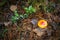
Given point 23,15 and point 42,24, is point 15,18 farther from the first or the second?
point 42,24

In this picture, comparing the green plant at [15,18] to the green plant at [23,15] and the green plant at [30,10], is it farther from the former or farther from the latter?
the green plant at [30,10]

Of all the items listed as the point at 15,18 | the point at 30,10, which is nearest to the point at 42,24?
the point at 30,10

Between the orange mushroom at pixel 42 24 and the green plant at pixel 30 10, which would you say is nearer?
the orange mushroom at pixel 42 24

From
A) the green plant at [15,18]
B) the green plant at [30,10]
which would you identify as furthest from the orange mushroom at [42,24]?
the green plant at [15,18]

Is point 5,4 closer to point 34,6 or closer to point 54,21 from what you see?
point 34,6

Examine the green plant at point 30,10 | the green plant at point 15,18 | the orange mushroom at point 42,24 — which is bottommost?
the orange mushroom at point 42,24

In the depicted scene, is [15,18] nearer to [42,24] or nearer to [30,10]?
[30,10]

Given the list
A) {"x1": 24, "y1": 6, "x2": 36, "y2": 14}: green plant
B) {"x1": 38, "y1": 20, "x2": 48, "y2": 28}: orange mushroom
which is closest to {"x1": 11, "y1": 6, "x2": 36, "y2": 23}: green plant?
{"x1": 24, "y1": 6, "x2": 36, "y2": 14}: green plant

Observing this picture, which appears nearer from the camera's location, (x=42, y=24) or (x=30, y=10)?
(x=42, y=24)

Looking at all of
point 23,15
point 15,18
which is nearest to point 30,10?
point 23,15

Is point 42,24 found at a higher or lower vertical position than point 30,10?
lower

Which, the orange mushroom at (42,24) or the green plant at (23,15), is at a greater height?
the green plant at (23,15)
